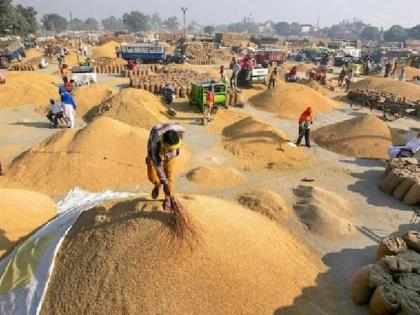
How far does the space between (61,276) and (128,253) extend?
108 cm

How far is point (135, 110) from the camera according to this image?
14.0 m

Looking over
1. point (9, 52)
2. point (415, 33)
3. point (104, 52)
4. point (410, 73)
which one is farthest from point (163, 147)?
point (415, 33)

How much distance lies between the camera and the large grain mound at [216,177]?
9469 millimetres

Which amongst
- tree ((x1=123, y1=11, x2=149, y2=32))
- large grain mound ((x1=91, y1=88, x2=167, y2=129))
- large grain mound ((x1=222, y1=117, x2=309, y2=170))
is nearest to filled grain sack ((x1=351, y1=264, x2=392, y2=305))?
large grain mound ((x1=222, y1=117, x2=309, y2=170))

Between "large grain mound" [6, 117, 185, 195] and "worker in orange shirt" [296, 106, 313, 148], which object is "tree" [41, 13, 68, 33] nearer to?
"large grain mound" [6, 117, 185, 195]

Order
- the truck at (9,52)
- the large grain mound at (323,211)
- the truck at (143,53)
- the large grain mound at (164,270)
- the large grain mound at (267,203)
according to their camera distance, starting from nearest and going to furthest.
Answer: the large grain mound at (164,270), the large grain mound at (323,211), the large grain mound at (267,203), the truck at (9,52), the truck at (143,53)

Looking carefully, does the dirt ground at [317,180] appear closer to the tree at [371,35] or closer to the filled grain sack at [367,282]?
the filled grain sack at [367,282]

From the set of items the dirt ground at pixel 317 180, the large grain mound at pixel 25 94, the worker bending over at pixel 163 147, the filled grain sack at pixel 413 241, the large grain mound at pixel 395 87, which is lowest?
the dirt ground at pixel 317 180

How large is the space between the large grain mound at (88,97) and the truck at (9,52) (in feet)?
50.5

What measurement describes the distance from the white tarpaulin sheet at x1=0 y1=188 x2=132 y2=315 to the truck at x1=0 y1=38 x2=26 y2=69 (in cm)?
2688

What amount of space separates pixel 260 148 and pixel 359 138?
352cm

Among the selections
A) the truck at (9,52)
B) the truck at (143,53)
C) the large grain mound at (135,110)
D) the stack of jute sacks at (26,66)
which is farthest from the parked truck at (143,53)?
the large grain mound at (135,110)

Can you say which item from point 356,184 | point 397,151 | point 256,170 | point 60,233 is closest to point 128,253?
point 60,233

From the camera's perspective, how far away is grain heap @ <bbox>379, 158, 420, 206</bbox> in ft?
28.5
